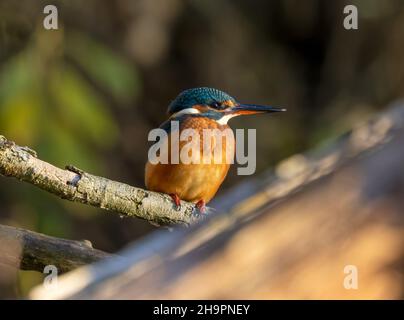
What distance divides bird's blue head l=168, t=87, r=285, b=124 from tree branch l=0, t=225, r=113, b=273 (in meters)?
1.21

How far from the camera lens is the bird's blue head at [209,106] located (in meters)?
3.13

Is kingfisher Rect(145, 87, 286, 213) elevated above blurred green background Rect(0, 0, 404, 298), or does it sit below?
below

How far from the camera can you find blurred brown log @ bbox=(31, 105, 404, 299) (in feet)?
2.69

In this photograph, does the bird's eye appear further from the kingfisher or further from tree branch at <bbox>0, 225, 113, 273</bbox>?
tree branch at <bbox>0, 225, 113, 273</bbox>

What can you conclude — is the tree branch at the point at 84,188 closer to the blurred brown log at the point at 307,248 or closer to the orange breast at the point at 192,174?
the orange breast at the point at 192,174

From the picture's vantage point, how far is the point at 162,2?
5.23 meters

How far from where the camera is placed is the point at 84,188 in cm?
207

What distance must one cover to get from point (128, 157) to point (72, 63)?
4.71 ft

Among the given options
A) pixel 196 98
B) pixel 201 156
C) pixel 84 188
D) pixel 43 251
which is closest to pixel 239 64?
pixel 196 98

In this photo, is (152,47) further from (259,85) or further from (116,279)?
(116,279)

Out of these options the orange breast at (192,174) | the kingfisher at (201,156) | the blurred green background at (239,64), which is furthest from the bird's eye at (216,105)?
the blurred green background at (239,64)

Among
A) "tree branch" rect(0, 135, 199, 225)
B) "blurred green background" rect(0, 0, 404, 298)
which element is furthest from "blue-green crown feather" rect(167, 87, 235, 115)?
"blurred green background" rect(0, 0, 404, 298)
